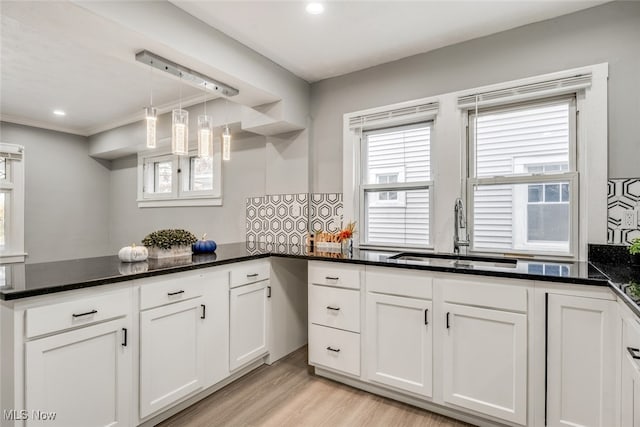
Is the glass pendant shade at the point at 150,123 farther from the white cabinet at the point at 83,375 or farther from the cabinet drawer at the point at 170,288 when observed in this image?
the white cabinet at the point at 83,375

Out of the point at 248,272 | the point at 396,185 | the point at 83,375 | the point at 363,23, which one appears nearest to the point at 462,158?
the point at 396,185

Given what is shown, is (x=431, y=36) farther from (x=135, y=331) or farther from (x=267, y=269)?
(x=135, y=331)

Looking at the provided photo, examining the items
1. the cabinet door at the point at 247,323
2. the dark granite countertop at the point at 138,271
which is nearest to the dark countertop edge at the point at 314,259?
the dark granite countertop at the point at 138,271

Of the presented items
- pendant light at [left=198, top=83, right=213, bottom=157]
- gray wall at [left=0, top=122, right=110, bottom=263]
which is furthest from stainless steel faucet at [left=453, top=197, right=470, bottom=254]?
gray wall at [left=0, top=122, right=110, bottom=263]

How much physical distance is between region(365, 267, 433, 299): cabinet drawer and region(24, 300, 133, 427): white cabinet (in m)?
1.44

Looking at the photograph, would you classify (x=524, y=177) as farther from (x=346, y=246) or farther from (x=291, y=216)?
(x=291, y=216)

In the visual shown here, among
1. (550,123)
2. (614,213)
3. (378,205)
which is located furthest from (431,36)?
(614,213)

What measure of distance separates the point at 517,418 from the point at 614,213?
135 centimetres

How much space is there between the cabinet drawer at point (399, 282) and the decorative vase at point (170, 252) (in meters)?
1.35

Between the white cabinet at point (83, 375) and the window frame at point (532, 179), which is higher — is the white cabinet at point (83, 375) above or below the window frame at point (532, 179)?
below

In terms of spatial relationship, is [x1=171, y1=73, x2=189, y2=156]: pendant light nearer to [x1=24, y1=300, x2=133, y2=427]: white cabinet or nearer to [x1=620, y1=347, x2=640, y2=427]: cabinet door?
[x1=24, y1=300, x2=133, y2=427]: white cabinet

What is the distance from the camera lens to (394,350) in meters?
2.09

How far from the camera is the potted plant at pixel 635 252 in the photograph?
1707 millimetres

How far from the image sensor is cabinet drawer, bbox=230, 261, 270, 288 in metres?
2.33
